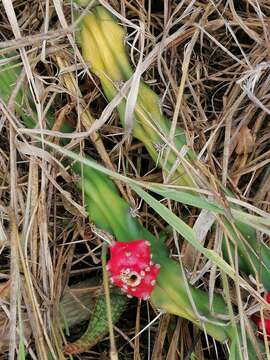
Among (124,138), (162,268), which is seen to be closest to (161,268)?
(162,268)

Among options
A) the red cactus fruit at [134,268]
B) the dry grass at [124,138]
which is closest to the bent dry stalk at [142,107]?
the dry grass at [124,138]

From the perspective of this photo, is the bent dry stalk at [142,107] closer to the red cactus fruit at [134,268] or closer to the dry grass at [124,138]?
the dry grass at [124,138]

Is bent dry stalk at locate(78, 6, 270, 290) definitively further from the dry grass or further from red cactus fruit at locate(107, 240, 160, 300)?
red cactus fruit at locate(107, 240, 160, 300)

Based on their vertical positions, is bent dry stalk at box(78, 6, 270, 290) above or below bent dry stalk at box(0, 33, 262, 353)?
above

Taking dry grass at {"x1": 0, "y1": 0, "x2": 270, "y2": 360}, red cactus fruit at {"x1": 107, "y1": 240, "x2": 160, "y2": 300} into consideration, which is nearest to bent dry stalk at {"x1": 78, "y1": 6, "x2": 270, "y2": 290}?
dry grass at {"x1": 0, "y1": 0, "x2": 270, "y2": 360}

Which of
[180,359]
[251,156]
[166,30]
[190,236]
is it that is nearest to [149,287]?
[190,236]
